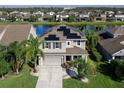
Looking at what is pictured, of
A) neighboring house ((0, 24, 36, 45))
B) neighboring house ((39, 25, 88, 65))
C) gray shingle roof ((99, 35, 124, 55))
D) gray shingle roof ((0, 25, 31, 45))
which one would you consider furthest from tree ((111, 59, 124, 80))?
gray shingle roof ((0, 25, 31, 45))

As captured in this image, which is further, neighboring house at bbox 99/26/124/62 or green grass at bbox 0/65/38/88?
neighboring house at bbox 99/26/124/62

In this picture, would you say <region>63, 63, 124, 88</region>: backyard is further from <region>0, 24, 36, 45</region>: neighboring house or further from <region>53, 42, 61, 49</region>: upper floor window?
<region>0, 24, 36, 45</region>: neighboring house

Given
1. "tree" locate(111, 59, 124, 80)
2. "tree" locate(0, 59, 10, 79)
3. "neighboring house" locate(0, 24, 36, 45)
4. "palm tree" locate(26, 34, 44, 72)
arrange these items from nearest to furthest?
1. "tree" locate(111, 59, 124, 80)
2. "tree" locate(0, 59, 10, 79)
3. "palm tree" locate(26, 34, 44, 72)
4. "neighboring house" locate(0, 24, 36, 45)

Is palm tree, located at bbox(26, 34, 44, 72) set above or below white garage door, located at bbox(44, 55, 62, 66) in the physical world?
above

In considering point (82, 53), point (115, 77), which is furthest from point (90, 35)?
point (115, 77)

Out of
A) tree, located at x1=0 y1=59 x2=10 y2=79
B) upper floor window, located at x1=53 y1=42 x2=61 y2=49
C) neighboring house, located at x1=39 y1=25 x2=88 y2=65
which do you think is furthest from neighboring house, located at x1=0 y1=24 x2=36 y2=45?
tree, located at x1=0 y1=59 x2=10 y2=79

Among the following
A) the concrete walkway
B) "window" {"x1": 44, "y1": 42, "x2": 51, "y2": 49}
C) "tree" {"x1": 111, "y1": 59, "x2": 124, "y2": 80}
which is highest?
"window" {"x1": 44, "y1": 42, "x2": 51, "y2": 49}

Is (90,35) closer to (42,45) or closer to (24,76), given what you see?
(42,45)

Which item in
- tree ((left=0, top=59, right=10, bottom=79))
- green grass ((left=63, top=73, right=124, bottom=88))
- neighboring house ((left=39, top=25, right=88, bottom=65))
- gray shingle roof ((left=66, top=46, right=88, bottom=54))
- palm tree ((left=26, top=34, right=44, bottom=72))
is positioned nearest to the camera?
green grass ((left=63, top=73, right=124, bottom=88))
